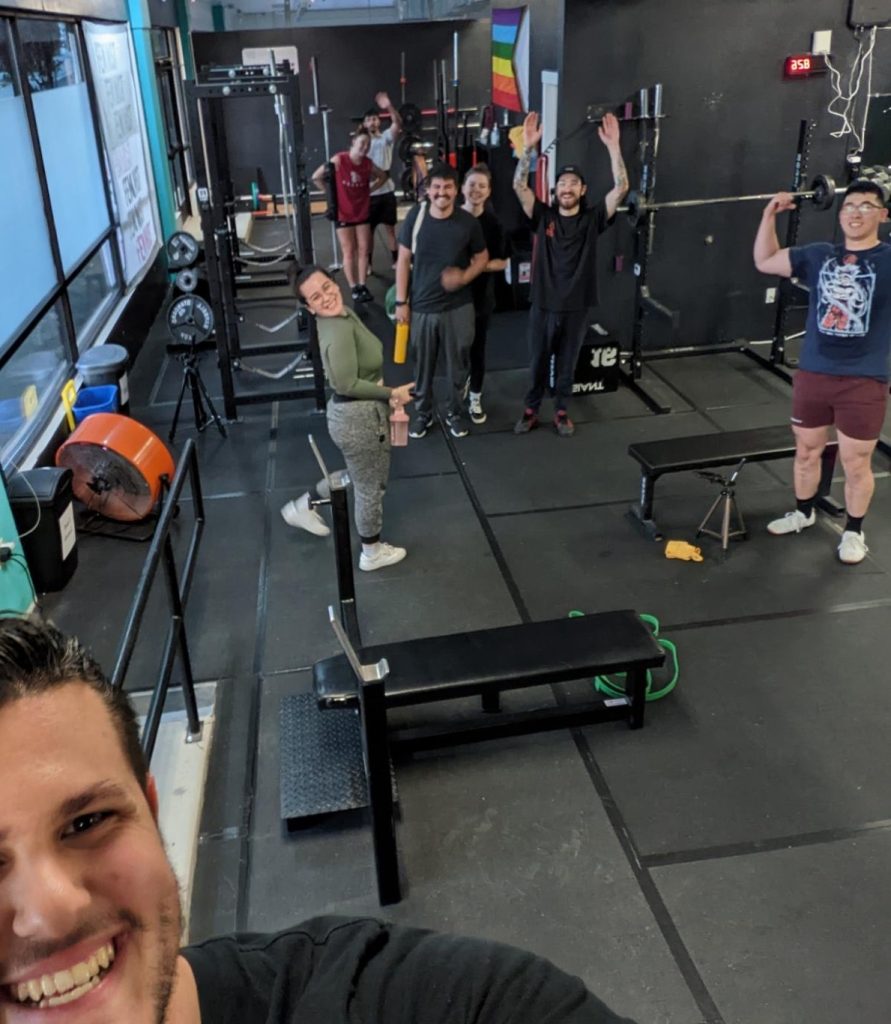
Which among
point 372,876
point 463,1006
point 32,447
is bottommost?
point 372,876

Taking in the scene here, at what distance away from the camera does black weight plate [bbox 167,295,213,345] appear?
539 centimetres

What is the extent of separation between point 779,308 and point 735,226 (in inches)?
29.7

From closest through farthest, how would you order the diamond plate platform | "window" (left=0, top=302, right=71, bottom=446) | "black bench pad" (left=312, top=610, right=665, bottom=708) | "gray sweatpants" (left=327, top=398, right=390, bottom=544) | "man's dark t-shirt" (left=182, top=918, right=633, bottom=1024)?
1. "man's dark t-shirt" (left=182, top=918, right=633, bottom=1024)
2. the diamond plate platform
3. "black bench pad" (left=312, top=610, right=665, bottom=708)
4. "gray sweatpants" (left=327, top=398, right=390, bottom=544)
5. "window" (left=0, top=302, right=71, bottom=446)

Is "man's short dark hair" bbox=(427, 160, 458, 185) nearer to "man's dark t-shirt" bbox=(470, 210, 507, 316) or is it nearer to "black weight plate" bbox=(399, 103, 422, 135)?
"man's dark t-shirt" bbox=(470, 210, 507, 316)

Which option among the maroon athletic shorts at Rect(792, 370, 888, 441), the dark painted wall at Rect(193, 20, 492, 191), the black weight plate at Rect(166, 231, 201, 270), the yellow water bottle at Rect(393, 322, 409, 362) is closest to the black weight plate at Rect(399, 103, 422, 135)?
the dark painted wall at Rect(193, 20, 492, 191)

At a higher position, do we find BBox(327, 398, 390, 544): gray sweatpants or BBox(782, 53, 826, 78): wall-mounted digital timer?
BBox(782, 53, 826, 78): wall-mounted digital timer

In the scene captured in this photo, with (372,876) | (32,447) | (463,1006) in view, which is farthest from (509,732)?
(32,447)

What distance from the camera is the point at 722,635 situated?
11.6 feet

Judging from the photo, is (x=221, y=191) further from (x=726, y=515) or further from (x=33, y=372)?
(x=726, y=515)

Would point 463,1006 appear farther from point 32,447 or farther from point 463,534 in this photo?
point 32,447

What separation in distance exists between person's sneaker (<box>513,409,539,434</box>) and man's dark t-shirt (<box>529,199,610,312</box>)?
71 cm

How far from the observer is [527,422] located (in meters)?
5.50

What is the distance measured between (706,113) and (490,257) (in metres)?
2.02

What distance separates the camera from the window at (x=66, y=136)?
218 inches
